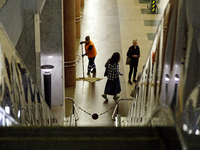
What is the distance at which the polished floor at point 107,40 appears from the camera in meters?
7.25

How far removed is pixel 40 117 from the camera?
267 centimetres

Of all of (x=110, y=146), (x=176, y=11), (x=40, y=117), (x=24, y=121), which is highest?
(x=176, y=11)

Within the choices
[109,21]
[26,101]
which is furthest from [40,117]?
[109,21]

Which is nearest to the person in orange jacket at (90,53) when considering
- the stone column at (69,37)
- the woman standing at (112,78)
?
the stone column at (69,37)

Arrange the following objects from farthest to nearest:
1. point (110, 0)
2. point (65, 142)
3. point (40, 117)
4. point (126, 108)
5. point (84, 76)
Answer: point (110, 0) → point (84, 76) → point (126, 108) → point (40, 117) → point (65, 142)

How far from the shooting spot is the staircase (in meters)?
1.01

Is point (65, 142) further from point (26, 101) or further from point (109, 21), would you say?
point (109, 21)

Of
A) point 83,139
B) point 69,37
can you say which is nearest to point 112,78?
point 69,37

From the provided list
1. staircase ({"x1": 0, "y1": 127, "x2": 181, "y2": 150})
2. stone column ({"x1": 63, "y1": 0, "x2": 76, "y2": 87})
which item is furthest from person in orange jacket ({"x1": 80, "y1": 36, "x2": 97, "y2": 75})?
staircase ({"x1": 0, "y1": 127, "x2": 181, "y2": 150})

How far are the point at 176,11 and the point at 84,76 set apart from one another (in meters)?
7.70

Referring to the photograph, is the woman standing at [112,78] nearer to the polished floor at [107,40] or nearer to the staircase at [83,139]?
the polished floor at [107,40]

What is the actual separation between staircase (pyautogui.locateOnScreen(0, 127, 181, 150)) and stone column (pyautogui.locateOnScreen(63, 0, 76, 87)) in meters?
6.58

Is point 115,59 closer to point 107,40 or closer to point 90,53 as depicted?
point 90,53

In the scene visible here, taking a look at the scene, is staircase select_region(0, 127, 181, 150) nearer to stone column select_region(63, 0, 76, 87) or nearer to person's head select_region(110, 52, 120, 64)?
person's head select_region(110, 52, 120, 64)
